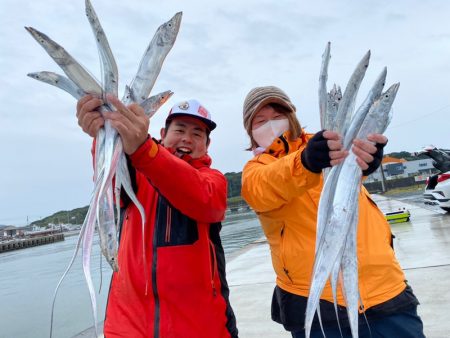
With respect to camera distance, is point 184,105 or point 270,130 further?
point 184,105

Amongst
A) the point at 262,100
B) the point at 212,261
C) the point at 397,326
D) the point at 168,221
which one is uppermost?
the point at 262,100

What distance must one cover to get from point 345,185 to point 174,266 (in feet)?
3.11

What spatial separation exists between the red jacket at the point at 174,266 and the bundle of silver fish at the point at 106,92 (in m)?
0.25

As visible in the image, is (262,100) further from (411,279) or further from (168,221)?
(411,279)

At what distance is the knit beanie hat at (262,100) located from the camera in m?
2.10

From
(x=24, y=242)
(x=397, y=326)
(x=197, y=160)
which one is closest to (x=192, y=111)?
(x=197, y=160)

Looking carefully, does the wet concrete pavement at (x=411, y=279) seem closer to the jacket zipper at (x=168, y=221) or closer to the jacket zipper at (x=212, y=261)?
the jacket zipper at (x=212, y=261)

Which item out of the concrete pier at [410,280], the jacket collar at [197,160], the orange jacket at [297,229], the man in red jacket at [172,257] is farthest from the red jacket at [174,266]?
the concrete pier at [410,280]

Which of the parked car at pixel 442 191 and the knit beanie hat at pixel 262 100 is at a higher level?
the knit beanie hat at pixel 262 100

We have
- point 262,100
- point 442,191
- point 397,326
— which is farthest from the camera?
point 442,191

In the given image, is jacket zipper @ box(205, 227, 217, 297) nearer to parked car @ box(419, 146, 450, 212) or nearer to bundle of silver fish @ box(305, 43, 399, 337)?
bundle of silver fish @ box(305, 43, 399, 337)

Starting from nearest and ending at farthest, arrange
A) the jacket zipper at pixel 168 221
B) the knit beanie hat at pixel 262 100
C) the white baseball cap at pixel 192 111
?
the jacket zipper at pixel 168 221 < the knit beanie hat at pixel 262 100 < the white baseball cap at pixel 192 111

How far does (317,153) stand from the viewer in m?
1.54

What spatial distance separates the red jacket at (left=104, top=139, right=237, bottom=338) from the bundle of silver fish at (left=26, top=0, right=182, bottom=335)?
254 mm
